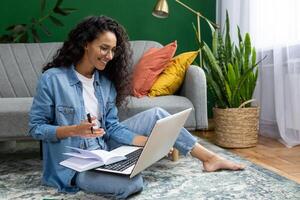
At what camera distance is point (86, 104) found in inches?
66.2

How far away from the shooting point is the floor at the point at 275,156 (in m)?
1.96

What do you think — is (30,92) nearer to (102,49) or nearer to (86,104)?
(86,104)

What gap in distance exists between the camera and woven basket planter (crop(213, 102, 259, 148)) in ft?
8.50

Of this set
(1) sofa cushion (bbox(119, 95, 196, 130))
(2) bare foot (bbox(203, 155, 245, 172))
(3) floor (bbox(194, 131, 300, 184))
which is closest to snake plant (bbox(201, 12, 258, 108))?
(3) floor (bbox(194, 131, 300, 184))

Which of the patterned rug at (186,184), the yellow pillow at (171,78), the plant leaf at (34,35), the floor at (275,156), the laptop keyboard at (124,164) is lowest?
the floor at (275,156)

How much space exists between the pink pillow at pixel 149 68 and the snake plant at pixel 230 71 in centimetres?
29

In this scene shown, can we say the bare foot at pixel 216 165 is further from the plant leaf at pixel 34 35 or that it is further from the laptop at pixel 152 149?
the plant leaf at pixel 34 35

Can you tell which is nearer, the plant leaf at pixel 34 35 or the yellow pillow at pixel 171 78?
the yellow pillow at pixel 171 78

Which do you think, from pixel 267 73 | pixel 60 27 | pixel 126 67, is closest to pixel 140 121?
pixel 126 67

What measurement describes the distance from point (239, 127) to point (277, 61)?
1.83 feet

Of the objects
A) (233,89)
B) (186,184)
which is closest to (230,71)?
(233,89)

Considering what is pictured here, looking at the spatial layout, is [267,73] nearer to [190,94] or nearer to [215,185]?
[190,94]

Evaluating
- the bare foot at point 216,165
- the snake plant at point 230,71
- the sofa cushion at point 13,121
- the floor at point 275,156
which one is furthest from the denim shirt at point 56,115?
the snake plant at point 230,71

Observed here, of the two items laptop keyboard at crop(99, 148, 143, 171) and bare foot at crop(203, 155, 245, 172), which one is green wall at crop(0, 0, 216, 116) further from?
laptop keyboard at crop(99, 148, 143, 171)
